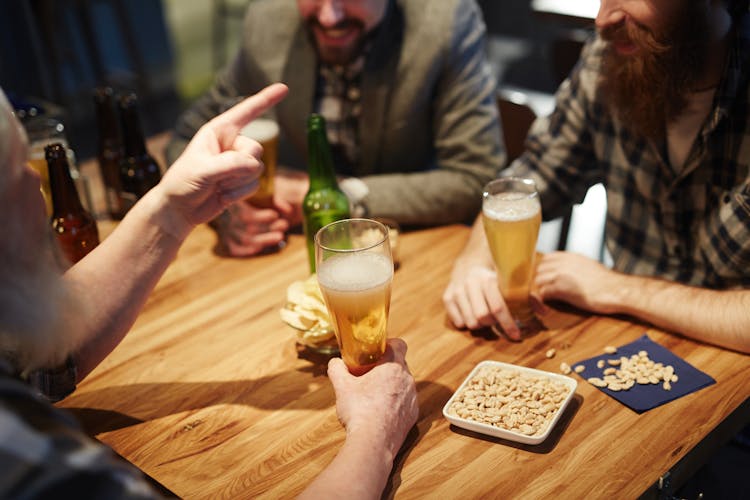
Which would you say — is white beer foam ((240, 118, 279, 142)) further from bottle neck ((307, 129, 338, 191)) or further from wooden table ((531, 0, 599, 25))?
wooden table ((531, 0, 599, 25))

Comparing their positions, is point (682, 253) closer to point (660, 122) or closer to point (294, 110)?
point (660, 122)

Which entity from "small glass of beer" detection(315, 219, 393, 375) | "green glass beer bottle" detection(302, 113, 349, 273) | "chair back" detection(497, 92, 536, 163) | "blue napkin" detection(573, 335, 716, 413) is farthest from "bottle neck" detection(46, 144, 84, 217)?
"chair back" detection(497, 92, 536, 163)

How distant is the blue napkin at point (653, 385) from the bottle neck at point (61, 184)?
983mm

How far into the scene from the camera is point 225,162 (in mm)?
1232

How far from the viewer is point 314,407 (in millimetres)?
1147

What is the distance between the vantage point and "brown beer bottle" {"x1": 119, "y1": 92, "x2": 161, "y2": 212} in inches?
64.7

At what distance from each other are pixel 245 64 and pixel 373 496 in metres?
1.54

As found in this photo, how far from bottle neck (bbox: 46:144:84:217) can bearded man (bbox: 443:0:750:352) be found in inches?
29.4

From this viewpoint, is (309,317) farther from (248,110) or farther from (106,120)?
(106,120)

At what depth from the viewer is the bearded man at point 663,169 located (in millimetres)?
1288

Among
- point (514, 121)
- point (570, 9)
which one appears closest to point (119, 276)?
point (514, 121)

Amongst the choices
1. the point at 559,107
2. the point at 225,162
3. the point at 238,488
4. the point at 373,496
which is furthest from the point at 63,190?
the point at 559,107

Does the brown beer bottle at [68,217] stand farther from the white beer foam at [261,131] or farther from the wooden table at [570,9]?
the wooden table at [570,9]

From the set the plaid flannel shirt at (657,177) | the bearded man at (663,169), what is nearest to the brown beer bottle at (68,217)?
the bearded man at (663,169)
